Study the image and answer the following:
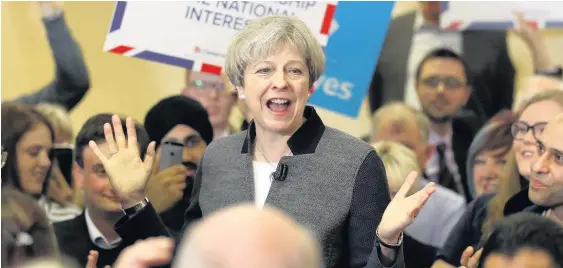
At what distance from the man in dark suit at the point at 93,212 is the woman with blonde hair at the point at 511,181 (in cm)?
120

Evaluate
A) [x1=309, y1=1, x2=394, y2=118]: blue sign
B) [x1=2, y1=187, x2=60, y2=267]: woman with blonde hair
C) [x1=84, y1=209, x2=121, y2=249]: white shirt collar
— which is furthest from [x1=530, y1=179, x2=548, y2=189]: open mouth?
[x1=2, y1=187, x2=60, y2=267]: woman with blonde hair

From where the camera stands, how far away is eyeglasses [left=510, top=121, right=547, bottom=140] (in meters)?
3.37

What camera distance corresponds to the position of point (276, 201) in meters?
2.38

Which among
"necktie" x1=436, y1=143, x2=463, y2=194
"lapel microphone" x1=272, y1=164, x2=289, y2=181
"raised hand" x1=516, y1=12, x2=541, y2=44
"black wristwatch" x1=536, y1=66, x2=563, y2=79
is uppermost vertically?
"raised hand" x1=516, y1=12, x2=541, y2=44

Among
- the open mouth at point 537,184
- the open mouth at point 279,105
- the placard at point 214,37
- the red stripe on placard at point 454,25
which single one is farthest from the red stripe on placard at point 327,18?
the open mouth at point 279,105

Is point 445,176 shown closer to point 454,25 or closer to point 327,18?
point 454,25

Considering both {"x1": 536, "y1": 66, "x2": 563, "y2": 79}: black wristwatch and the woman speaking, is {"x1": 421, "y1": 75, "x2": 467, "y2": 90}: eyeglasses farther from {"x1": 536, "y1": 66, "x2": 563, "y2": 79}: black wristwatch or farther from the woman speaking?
the woman speaking

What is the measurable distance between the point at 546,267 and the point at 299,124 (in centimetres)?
77

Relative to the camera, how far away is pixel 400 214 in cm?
206

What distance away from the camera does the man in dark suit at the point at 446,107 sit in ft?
13.5

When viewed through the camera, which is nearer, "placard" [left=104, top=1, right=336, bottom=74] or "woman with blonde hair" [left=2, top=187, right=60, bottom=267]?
"woman with blonde hair" [left=2, top=187, right=60, bottom=267]

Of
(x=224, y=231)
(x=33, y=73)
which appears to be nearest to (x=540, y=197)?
(x=224, y=231)

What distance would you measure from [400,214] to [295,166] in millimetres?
→ 435

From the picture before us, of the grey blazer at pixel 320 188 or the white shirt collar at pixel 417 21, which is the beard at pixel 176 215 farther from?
the white shirt collar at pixel 417 21
